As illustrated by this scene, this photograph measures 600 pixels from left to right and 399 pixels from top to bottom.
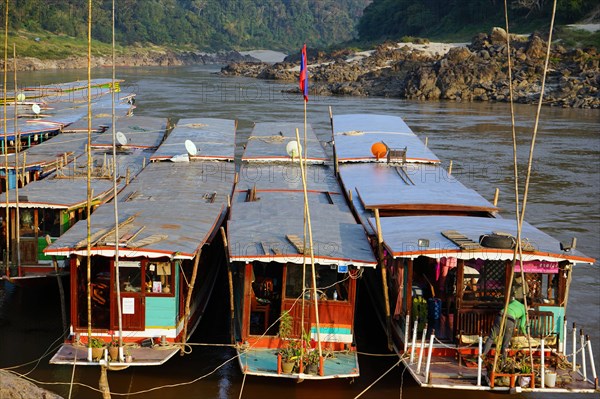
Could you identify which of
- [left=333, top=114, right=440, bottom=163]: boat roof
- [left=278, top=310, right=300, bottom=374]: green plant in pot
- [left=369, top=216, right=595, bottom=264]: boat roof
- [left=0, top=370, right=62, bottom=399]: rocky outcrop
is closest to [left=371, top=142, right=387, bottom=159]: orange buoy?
[left=333, top=114, right=440, bottom=163]: boat roof

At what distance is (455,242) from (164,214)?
473cm

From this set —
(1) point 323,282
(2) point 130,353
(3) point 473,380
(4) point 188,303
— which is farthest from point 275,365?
(3) point 473,380

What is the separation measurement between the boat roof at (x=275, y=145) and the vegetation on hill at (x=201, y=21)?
84021mm

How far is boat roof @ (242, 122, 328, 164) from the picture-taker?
18844 mm

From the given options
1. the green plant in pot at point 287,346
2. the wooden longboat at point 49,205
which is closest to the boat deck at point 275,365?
the green plant in pot at point 287,346

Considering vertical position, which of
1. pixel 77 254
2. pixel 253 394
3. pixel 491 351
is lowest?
pixel 253 394

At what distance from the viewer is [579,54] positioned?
5497cm

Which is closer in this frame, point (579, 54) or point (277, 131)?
point (277, 131)

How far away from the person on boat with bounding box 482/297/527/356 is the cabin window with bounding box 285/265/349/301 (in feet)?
6.84

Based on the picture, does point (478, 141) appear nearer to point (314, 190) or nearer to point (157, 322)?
point (314, 190)

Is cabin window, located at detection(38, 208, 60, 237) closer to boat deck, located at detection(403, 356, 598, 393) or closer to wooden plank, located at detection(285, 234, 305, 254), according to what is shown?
wooden plank, located at detection(285, 234, 305, 254)

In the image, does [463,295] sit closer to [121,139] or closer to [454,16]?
[121,139]

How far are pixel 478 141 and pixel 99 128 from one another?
57.3 feet

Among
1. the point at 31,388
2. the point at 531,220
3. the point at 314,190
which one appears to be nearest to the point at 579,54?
the point at 531,220
